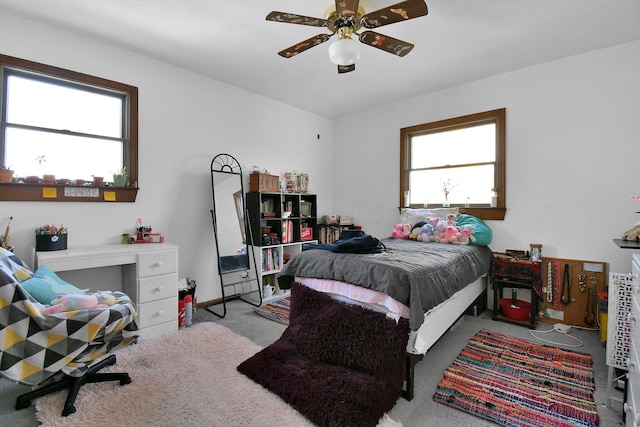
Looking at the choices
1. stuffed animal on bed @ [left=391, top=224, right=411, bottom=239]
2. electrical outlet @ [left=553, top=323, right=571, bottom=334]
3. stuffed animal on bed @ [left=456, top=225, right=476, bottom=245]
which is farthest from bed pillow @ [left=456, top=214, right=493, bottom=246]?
electrical outlet @ [left=553, top=323, right=571, bottom=334]

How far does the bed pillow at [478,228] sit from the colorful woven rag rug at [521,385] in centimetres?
107

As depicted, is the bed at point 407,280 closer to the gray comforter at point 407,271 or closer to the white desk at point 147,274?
the gray comforter at point 407,271

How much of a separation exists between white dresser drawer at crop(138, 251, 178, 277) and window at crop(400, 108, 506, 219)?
3.05m

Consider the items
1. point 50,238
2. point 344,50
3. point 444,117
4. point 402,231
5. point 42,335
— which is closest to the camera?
point 42,335

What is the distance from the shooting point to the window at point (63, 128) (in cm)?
238

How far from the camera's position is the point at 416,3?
1739mm

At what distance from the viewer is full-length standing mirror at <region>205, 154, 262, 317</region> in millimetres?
3496

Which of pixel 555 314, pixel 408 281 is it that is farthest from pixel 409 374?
pixel 555 314

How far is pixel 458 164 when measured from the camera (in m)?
3.83

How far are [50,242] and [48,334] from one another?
122 cm

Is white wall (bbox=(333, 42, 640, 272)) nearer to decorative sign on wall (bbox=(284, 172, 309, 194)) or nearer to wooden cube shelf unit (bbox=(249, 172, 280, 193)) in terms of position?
decorative sign on wall (bbox=(284, 172, 309, 194))

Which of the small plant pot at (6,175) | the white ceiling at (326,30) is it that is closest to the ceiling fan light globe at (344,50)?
the white ceiling at (326,30)

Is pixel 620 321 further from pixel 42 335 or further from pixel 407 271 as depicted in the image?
pixel 42 335

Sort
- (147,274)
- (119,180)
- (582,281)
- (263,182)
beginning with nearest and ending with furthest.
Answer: (147,274), (119,180), (582,281), (263,182)
